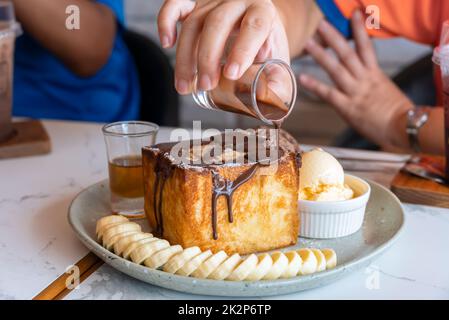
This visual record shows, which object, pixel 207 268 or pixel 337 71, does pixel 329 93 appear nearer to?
pixel 337 71

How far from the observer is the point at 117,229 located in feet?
2.97

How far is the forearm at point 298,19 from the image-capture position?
1.62 m

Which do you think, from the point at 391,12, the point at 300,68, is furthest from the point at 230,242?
the point at 300,68

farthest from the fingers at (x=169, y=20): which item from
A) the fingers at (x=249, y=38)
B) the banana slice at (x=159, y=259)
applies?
the banana slice at (x=159, y=259)

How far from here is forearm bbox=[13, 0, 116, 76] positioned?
185 centimetres

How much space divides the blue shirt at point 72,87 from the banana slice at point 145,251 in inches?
49.7

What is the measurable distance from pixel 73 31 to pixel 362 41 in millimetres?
890

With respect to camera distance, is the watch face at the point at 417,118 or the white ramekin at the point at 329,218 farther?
the watch face at the point at 417,118

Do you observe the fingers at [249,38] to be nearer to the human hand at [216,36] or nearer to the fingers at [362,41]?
the human hand at [216,36]

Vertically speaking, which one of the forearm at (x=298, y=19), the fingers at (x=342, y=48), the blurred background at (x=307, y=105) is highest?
the forearm at (x=298, y=19)

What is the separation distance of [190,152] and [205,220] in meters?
0.12
